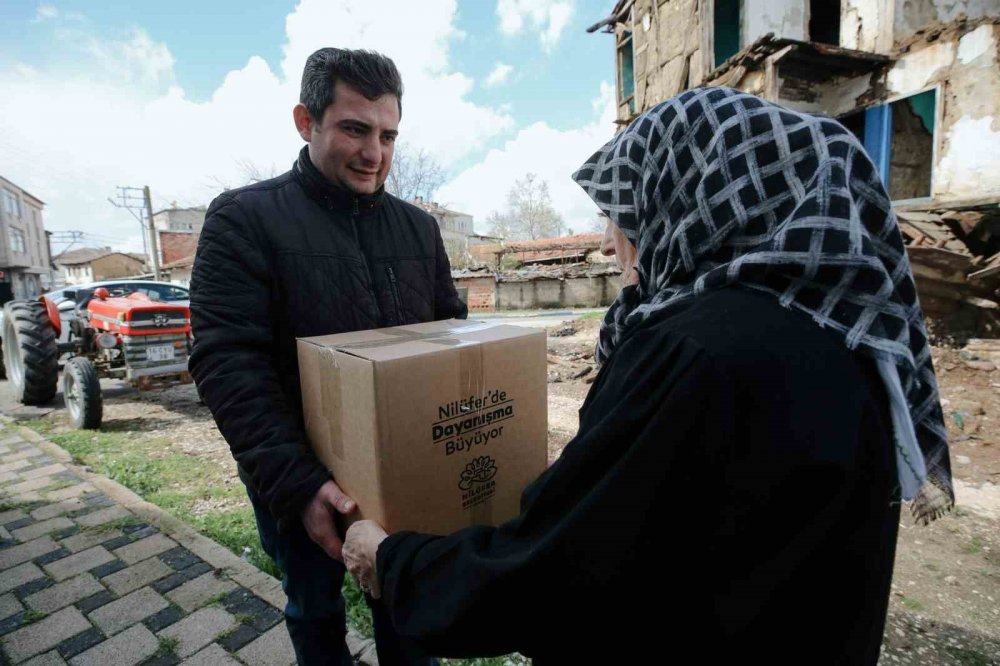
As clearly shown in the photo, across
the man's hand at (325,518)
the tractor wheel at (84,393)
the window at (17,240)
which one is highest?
the window at (17,240)

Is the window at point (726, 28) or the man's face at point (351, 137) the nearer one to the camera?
the man's face at point (351, 137)

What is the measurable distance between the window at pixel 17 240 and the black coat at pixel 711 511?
5178 cm

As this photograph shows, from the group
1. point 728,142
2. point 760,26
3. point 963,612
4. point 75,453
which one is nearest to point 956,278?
point 963,612

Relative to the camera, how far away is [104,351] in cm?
615

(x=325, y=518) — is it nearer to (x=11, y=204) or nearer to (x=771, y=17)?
(x=771, y=17)

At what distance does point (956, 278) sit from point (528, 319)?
1037 cm

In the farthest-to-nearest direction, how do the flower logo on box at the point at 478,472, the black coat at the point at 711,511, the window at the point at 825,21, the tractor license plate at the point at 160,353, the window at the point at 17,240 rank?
1. the window at the point at 17,240
2. the window at the point at 825,21
3. the tractor license plate at the point at 160,353
4. the flower logo on box at the point at 478,472
5. the black coat at the point at 711,511

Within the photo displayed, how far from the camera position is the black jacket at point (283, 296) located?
134 centimetres

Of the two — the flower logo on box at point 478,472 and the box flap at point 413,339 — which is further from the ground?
the box flap at point 413,339

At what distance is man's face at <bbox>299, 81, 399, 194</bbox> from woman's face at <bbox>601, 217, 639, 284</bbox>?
2.90 feet

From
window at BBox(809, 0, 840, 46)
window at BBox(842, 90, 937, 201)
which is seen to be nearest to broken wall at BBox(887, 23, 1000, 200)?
window at BBox(842, 90, 937, 201)

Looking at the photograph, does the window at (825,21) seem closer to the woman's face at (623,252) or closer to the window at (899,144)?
the window at (899,144)

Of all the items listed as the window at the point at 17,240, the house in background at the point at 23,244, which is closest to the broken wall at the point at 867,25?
the house in background at the point at 23,244

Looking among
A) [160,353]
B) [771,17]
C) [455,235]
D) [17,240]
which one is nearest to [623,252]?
[160,353]
